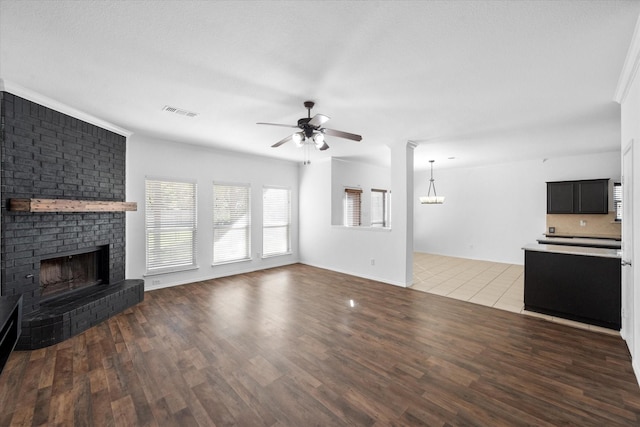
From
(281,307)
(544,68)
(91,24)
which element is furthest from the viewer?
(281,307)

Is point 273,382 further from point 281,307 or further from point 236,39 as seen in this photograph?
point 236,39

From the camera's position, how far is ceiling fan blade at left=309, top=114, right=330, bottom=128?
279 cm

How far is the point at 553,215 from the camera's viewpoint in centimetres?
663

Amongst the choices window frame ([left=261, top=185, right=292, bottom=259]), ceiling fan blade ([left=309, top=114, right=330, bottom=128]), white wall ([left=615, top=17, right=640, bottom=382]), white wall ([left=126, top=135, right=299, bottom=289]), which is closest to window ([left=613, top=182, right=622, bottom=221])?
white wall ([left=615, top=17, right=640, bottom=382])

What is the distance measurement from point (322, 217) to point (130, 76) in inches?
185

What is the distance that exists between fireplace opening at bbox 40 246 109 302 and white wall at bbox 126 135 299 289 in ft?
1.61

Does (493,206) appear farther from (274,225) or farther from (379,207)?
(274,225)

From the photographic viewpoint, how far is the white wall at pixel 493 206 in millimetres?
6492

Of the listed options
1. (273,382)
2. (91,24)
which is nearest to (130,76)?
(91,24)

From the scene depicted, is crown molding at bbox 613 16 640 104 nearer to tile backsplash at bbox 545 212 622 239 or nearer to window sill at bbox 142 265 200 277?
tile backsplash at bbox 545 212 622 239

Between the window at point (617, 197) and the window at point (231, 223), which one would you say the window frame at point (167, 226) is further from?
the window at point (617, 197)

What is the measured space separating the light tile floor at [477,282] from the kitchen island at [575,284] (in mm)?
118

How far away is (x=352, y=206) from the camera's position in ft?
24.5

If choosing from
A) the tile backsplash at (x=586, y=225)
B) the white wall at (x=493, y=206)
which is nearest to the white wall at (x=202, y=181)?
the white wall at (x=493, y=206)
